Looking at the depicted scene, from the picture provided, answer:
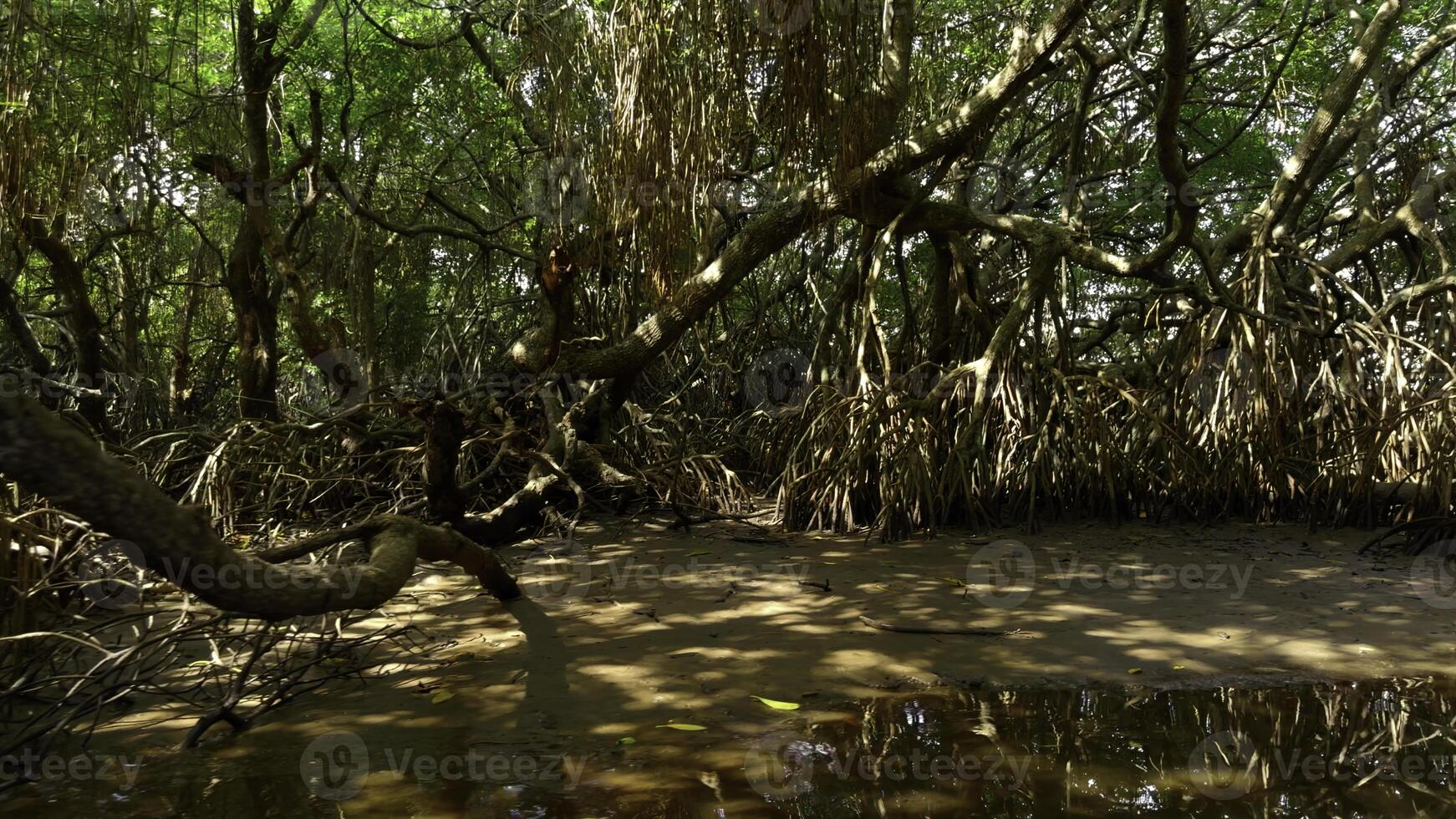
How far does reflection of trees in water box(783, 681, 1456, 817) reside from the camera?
83.8 inches

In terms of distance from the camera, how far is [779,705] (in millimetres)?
2754

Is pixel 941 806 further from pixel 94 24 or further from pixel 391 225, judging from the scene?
pixel 391 225

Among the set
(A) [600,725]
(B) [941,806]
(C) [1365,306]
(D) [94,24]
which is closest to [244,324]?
(D) [94,24]

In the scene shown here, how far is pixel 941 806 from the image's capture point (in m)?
2.14

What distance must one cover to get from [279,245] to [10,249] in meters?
1.55
